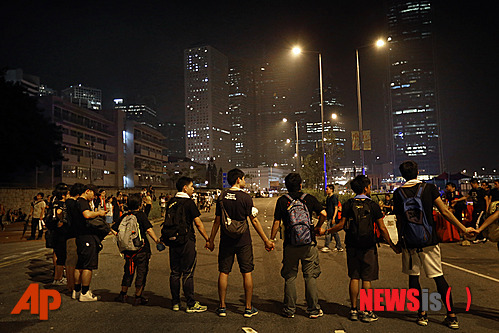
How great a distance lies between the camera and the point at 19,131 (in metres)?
34.7

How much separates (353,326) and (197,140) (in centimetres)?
18009

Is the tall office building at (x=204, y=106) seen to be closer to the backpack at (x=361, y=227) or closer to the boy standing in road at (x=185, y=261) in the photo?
the boy standing in road at (x=185, y=261)

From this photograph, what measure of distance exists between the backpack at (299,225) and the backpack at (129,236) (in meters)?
2.40

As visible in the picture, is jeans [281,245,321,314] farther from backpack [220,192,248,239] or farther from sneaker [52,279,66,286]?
sneaker [52,279,66,286]

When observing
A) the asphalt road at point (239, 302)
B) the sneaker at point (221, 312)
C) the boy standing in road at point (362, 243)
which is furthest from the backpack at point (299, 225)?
the sneaker at point (221, 312)

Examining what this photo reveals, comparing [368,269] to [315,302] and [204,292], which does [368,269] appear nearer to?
[315,302]

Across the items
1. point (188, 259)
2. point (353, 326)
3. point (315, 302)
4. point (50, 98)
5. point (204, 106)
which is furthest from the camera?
point (204, 106)

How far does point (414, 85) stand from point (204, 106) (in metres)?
98.2

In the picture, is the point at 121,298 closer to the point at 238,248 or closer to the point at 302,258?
the point at 238,248

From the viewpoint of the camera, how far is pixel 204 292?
6477 mm

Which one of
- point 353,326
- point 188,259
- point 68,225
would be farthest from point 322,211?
point 68,225

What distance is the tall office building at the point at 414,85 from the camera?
16262 centimetres

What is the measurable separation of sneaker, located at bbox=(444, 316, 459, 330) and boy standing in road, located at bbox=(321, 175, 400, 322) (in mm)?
844

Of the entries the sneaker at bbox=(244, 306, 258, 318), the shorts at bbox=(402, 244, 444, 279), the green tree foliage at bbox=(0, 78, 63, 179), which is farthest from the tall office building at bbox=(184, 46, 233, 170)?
the shorts at bbox=(402, 244, 444, 279)
